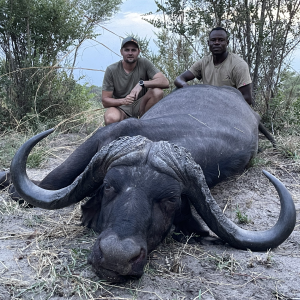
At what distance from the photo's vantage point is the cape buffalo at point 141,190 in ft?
7.23

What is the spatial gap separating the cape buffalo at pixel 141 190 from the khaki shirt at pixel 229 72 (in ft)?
8.89

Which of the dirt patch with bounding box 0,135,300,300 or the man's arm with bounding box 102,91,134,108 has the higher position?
the man's arm with bounding box 102,91,134,108

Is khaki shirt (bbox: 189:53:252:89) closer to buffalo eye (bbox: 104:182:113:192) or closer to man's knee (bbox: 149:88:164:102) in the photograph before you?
man's knee (bbox: 149:88:164:102)

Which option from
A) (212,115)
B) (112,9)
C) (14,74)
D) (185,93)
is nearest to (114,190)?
(212,115)

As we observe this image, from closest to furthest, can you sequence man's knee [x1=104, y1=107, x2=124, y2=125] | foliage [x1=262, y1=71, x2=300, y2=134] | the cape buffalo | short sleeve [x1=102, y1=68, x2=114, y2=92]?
the cape buffalo → man's knee [x1=104, y1=107, x2=124, y2=125] → short sleeve [x1=102, y1=68, x2=114, y2=92] → foliage [x1=262, y1=71, x2=300, y2=134]

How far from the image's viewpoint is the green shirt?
6023 millimetres

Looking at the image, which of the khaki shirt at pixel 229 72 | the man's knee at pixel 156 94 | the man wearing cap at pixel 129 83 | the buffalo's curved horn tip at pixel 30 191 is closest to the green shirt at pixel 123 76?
the man wearing cap at pixel 129 83

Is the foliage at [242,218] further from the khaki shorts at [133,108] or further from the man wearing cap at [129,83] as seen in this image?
the khaki shorts at [133,108]

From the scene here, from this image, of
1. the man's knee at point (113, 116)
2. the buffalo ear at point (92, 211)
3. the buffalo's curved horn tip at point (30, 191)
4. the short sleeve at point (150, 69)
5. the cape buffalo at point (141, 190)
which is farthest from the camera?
the short sleeve at point (150, 69)

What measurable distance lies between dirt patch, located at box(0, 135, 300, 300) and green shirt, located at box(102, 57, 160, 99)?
2.93m

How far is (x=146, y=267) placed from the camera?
97.3 inches

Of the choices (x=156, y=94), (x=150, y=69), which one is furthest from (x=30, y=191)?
(x=150, y=69)

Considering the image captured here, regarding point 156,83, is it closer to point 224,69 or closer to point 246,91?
point 224,69

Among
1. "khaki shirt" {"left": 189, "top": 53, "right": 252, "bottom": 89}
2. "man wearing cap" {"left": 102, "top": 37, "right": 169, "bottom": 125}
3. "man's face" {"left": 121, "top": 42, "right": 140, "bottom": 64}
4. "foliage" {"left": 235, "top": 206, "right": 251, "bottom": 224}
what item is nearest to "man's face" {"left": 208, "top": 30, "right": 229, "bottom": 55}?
"khaki shirt" {"left": 189, "top": 53, "right": 252, "bottom": 89}
